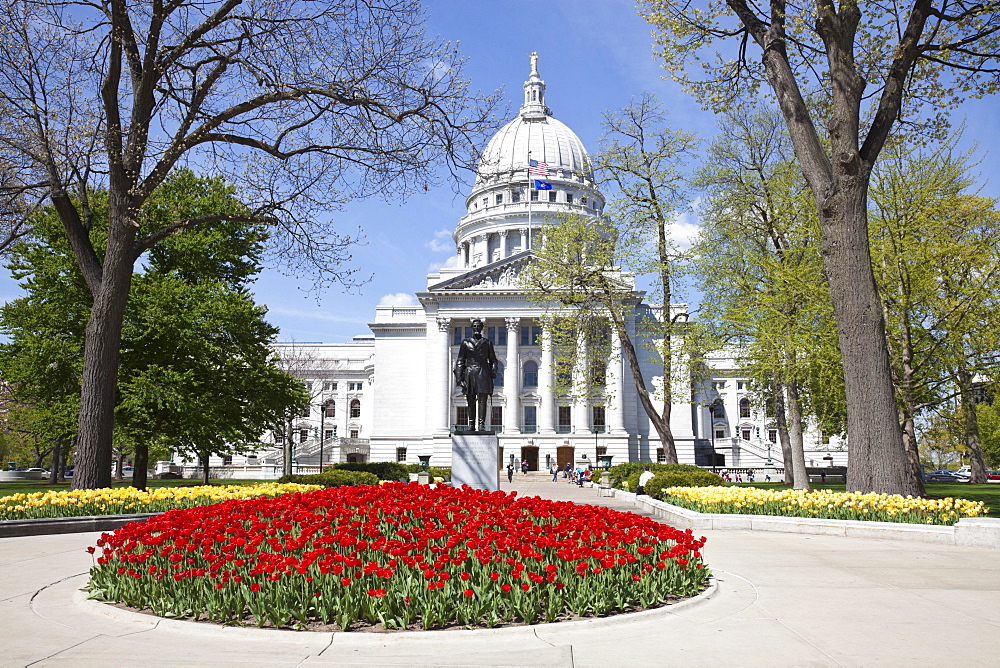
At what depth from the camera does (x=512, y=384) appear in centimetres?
7269

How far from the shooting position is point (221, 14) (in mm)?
16734

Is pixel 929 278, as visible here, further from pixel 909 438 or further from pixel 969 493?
pixel 969 493

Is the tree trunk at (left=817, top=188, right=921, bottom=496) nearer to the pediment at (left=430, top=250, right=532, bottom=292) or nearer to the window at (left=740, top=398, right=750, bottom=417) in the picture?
the pediment at (left=430, top=250, right=532, bottom=292)

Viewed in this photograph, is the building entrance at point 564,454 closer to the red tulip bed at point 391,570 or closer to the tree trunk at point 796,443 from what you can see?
the tree trunk at point 796,443

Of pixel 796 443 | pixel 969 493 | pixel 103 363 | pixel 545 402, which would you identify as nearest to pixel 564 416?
pixel 545 402

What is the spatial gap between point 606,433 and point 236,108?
58.2 m

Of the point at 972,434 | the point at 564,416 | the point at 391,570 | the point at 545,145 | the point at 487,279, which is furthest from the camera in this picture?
the point at 545,145

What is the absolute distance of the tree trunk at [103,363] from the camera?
53.4 ft

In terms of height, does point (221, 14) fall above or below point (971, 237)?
above

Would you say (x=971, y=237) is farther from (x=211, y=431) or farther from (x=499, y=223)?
(x=499, y=223)

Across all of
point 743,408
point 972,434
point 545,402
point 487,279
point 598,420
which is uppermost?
point 487,279

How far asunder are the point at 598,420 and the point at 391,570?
6794 cm

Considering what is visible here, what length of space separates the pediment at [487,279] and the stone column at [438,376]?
3445 mm

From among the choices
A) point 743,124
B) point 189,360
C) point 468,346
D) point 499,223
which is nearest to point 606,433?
point 499,223
